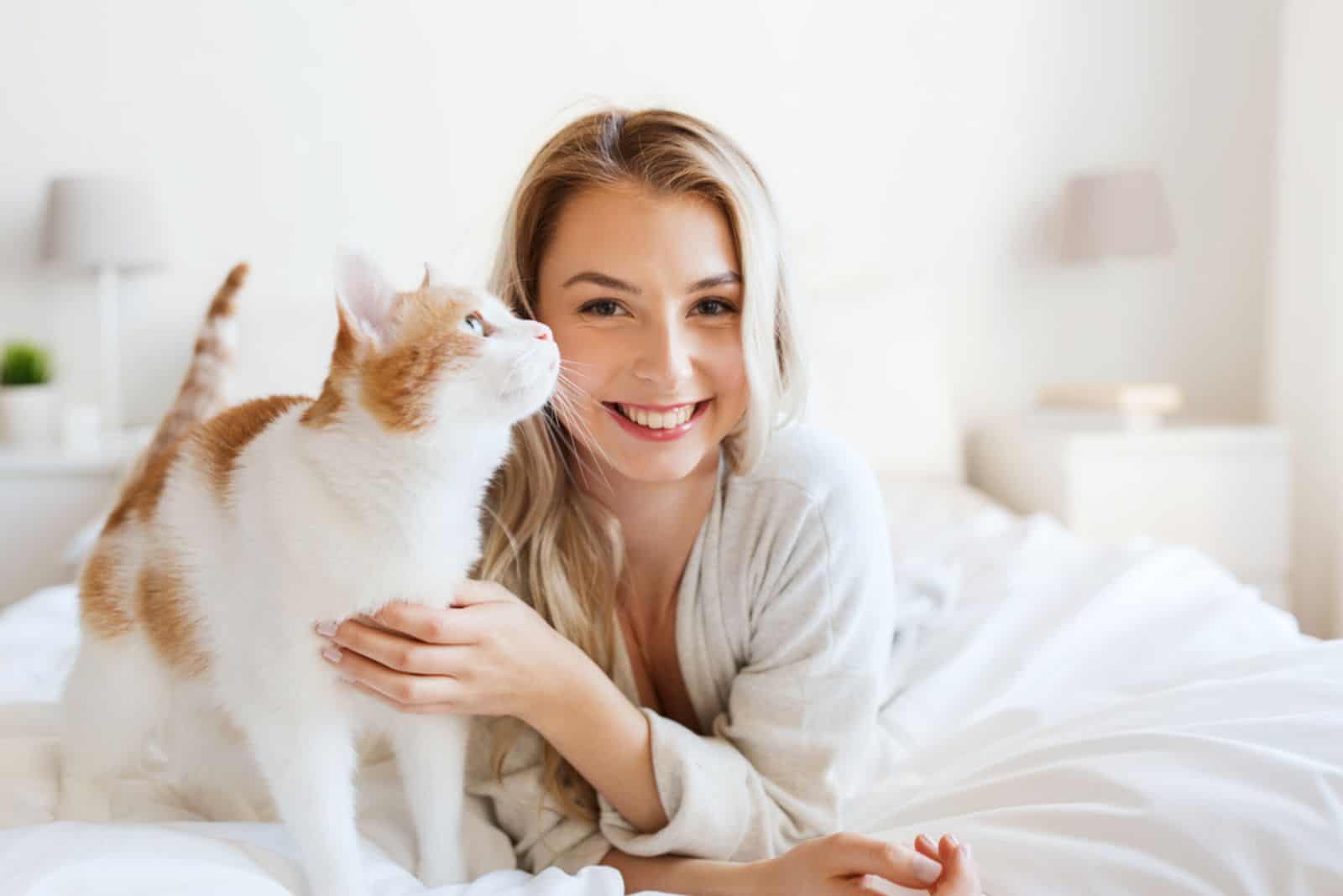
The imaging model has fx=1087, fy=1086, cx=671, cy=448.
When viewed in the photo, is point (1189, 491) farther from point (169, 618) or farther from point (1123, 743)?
point (169, 618)

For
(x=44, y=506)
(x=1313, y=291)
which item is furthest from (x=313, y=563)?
(x=1313, y=291)

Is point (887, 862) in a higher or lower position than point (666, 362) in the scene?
lower

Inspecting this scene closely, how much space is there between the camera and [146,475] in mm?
961

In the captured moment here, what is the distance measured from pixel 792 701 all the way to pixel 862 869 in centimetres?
22

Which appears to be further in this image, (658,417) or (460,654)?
(658,417)

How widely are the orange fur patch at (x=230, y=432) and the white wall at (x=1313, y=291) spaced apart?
256 cm

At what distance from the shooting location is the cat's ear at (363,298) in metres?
0.70

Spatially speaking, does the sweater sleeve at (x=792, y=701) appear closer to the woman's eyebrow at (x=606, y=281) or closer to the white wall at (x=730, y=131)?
the woman's eyebrow at (x=606, y=281)

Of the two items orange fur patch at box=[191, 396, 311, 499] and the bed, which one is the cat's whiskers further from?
the bed

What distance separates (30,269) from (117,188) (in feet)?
1.39

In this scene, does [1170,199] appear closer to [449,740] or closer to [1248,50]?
[1248,50]

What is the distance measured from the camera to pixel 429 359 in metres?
0.71

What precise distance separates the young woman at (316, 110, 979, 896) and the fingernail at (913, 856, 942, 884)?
64 millimetres

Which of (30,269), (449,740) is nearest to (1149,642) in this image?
(449,740)
